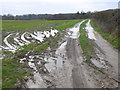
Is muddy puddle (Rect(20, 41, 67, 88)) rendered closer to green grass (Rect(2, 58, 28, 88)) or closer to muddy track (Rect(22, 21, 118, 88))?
muddy track (Rect(22, 21, 118, 88))

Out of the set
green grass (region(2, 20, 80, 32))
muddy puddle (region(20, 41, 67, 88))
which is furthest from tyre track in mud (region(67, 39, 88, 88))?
green grass (region(2, 20, 80, 32))

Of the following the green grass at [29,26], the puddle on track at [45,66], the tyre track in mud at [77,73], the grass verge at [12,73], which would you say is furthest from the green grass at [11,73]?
the green grass at [29,26]

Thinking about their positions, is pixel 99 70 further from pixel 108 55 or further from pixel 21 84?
pixel 21 84

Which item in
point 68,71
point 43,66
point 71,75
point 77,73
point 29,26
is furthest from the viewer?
point 29,26

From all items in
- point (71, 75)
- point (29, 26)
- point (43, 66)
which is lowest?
point (71, 75)

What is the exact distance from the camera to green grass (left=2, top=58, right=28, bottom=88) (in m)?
5.61

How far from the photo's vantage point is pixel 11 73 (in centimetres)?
647

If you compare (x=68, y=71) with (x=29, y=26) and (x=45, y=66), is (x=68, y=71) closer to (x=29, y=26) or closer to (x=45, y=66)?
(x=45, y=66)

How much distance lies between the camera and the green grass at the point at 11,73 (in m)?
5.61

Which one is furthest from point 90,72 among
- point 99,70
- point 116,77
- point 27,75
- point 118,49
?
point 118,49

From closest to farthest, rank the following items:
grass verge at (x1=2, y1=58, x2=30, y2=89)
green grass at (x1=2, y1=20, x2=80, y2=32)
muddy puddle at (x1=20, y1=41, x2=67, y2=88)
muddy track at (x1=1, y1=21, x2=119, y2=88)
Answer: grass verge at (x1=2, y1=58, x2=30, y2=89)
muddy track at (x1=1, y1=21, x2=119, y2=88)
muddy puddle at (x1=20, y1=41, x2=67, y2=88)
green grass at (x1=2, y1=20, x2=80, y2=32)

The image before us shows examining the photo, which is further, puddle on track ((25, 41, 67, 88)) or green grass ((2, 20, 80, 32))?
green grass ((2, 20, 80, 32))

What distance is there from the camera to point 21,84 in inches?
219

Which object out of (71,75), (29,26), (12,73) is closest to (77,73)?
(71,75)
